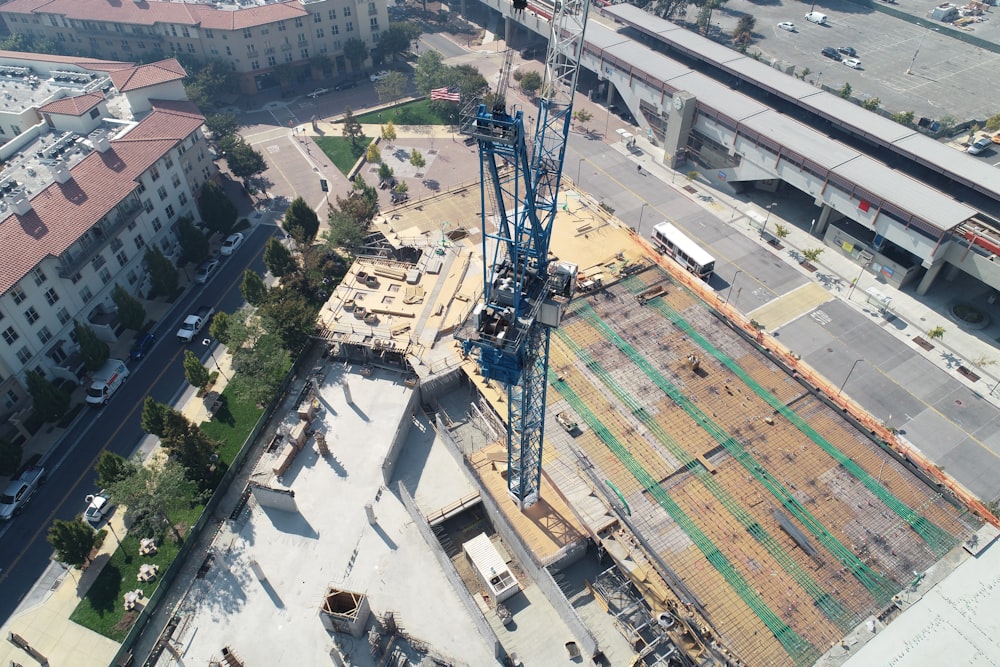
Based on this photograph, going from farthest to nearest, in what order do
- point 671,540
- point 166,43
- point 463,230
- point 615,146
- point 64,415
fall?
point 166,43 → point 615,146 → point 463,230 → point 64,415 → point 671,540

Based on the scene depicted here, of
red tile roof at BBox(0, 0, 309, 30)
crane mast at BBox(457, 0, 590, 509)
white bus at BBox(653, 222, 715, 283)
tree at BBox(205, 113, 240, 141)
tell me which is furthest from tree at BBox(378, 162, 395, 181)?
crane mast at BBox(457, 0, 590, 509)

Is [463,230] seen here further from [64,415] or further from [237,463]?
[64,415]

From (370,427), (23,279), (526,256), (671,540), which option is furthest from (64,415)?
(671,540)

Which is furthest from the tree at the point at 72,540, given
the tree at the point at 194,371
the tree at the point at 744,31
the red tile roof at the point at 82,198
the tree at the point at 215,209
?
the tree at the point at 744,31

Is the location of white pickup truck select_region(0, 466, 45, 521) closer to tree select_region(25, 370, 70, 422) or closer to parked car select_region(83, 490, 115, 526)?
tree select_region(25, 370, 70, 422)

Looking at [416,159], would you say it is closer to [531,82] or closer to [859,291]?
[531,82]

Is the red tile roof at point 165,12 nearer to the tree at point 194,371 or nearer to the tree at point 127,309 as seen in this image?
the tree at point 127,309

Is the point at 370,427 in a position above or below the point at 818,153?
below
